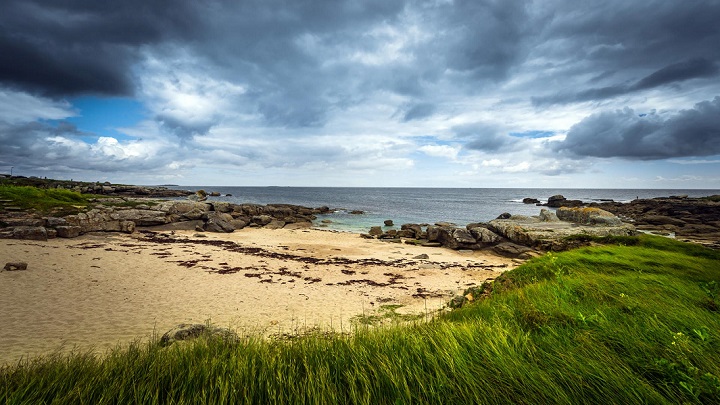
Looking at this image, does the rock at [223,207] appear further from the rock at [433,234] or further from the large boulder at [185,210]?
the rock at [433,234]

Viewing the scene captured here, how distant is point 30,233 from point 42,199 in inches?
643

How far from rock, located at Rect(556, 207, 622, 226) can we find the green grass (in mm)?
47624

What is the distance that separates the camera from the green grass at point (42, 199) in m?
28.8

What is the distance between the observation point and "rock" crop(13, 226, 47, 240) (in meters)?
20.1

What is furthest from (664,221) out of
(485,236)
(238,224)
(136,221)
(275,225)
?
(136,221)

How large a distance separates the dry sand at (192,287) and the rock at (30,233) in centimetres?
135

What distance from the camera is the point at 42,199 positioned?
31.8 metres

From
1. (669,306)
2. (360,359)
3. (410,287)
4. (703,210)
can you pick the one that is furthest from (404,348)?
(703,210)

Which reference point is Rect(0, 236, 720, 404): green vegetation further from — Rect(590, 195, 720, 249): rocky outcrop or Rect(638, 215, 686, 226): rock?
Rect(638, 215, 686, 226): rock

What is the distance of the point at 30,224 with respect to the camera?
23.2m

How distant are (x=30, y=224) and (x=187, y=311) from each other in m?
23.7

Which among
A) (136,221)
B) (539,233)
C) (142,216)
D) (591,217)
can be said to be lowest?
(136,221)

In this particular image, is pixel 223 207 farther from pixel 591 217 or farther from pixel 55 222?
pixel 591 217

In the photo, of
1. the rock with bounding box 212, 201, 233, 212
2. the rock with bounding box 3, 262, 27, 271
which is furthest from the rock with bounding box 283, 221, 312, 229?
the rock with bounding box 3, 262, 27, 271
